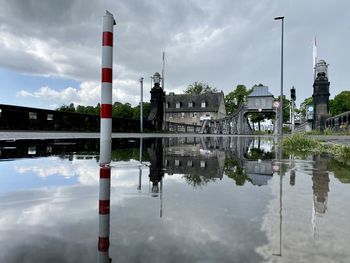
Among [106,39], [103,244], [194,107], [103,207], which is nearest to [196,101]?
[194,107]

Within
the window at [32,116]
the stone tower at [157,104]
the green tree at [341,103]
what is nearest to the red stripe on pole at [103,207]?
the window at [32,116]

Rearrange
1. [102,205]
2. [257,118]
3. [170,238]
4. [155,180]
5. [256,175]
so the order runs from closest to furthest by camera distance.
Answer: [170,238]
[102,205]
[155,180]
[256,175]
[257,118]

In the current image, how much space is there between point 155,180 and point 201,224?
1.74 meters

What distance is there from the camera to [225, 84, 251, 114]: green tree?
79.5m

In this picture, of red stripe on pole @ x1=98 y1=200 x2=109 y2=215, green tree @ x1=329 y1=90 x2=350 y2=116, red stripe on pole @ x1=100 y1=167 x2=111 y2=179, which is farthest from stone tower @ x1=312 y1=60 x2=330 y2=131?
green tree @ x1=329 y1=90 x2=350 y2=116

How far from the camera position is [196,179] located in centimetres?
374

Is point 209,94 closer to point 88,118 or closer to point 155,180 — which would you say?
point 88,118

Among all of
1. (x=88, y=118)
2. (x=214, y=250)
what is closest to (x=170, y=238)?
(x=214, y=250)

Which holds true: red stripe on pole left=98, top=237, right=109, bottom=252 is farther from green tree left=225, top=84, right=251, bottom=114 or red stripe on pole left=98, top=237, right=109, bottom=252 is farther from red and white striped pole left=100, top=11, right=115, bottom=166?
green tree left=225, top=84, right=251, bottom=114

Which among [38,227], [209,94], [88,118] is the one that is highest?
[209,94]

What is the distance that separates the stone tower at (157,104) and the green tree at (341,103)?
7257 centimetres

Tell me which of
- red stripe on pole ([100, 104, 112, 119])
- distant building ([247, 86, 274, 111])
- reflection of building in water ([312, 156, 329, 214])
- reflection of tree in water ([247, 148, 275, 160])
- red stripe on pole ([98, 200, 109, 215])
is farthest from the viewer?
distant building ([247, 86, 274, 111])

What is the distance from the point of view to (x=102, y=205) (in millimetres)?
2387

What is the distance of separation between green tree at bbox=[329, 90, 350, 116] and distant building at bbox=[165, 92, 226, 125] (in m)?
32.6
